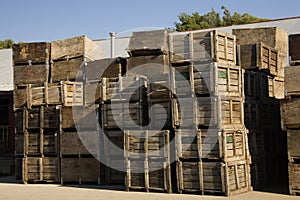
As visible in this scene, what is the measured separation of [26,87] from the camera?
1527 centimetres

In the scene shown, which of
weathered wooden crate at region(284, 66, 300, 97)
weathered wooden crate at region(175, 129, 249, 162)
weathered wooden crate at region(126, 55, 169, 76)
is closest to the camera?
weathered wooden crate at region(284, 66, 300, 97)

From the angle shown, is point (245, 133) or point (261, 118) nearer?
point (245, 133)

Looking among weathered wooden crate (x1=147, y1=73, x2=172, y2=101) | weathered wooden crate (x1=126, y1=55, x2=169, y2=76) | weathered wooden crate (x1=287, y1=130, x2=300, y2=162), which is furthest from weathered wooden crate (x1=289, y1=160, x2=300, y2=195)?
weathered wooden crate (x1=126, y1=55, x2=169, y2=76)

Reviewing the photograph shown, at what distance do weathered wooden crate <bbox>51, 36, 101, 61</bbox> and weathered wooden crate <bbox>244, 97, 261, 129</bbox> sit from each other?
5989 mm

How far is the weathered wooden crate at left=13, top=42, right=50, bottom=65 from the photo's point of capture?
15648 mm

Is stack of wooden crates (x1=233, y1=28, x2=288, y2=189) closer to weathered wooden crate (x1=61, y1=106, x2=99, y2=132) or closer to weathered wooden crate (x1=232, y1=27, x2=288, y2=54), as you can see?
weathered wooden crate (x1=232, y1=27, x2=288, y2=54)

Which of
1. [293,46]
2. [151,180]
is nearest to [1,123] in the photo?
[151,180]

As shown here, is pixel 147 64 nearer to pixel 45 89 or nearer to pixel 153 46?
pixel 153 46

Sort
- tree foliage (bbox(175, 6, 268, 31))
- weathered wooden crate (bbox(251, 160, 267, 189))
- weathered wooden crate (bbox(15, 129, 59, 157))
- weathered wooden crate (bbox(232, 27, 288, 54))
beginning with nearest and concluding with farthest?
weathered wooden crate (bbox(251, 160, 267, 189)) < weathered wooden crate (bbox(232, 27, 288, 54)) < weathered wooden crate (bbox(15, 129, 59, 157)) < tree foliage (bbox(175, 6, 268, 31))

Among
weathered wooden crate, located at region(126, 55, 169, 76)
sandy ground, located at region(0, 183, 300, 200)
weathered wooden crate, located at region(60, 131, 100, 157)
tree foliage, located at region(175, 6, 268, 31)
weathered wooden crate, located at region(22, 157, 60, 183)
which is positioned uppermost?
tree foliage, located at region(175, 6, 268, 31)

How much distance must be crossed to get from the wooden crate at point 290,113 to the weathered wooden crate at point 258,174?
1.66 m

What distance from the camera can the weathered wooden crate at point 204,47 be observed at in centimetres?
1155

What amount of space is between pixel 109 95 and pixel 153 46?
209cm

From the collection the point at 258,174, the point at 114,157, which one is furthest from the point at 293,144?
the point at 114,157
